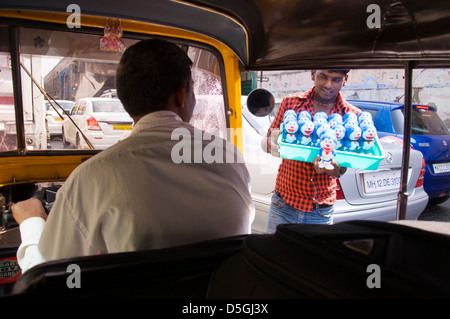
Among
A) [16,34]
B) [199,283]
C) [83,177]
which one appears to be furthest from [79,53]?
[199,283]

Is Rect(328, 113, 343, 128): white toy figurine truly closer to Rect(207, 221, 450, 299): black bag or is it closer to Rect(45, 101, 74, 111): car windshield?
Rect(207, 221, 450, 299): black bag

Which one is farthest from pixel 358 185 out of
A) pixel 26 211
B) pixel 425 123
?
pixel 26 211

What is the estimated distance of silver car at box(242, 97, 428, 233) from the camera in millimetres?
3770

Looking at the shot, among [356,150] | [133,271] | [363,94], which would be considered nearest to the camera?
[133,271]

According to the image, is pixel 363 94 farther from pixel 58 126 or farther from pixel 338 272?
pixel 338 272

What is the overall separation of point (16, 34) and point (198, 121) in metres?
1.45

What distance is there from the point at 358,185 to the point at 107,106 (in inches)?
106

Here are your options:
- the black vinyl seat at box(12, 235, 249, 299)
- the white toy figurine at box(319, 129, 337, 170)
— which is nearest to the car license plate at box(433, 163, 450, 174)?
the white toy figurine at box(319, 129, 337, 170)

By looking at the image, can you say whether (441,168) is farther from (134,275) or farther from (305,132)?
(134,275)

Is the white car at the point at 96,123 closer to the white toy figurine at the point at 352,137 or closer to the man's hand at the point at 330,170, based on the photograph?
the man's hand at the point at 330,170

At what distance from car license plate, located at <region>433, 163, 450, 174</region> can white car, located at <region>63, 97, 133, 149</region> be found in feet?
15.8

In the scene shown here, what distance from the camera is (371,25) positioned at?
1.88 m

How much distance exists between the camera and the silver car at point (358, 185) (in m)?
3.77

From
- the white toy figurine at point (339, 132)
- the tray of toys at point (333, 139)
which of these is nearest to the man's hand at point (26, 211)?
the tray of toys at point (333, 139)
